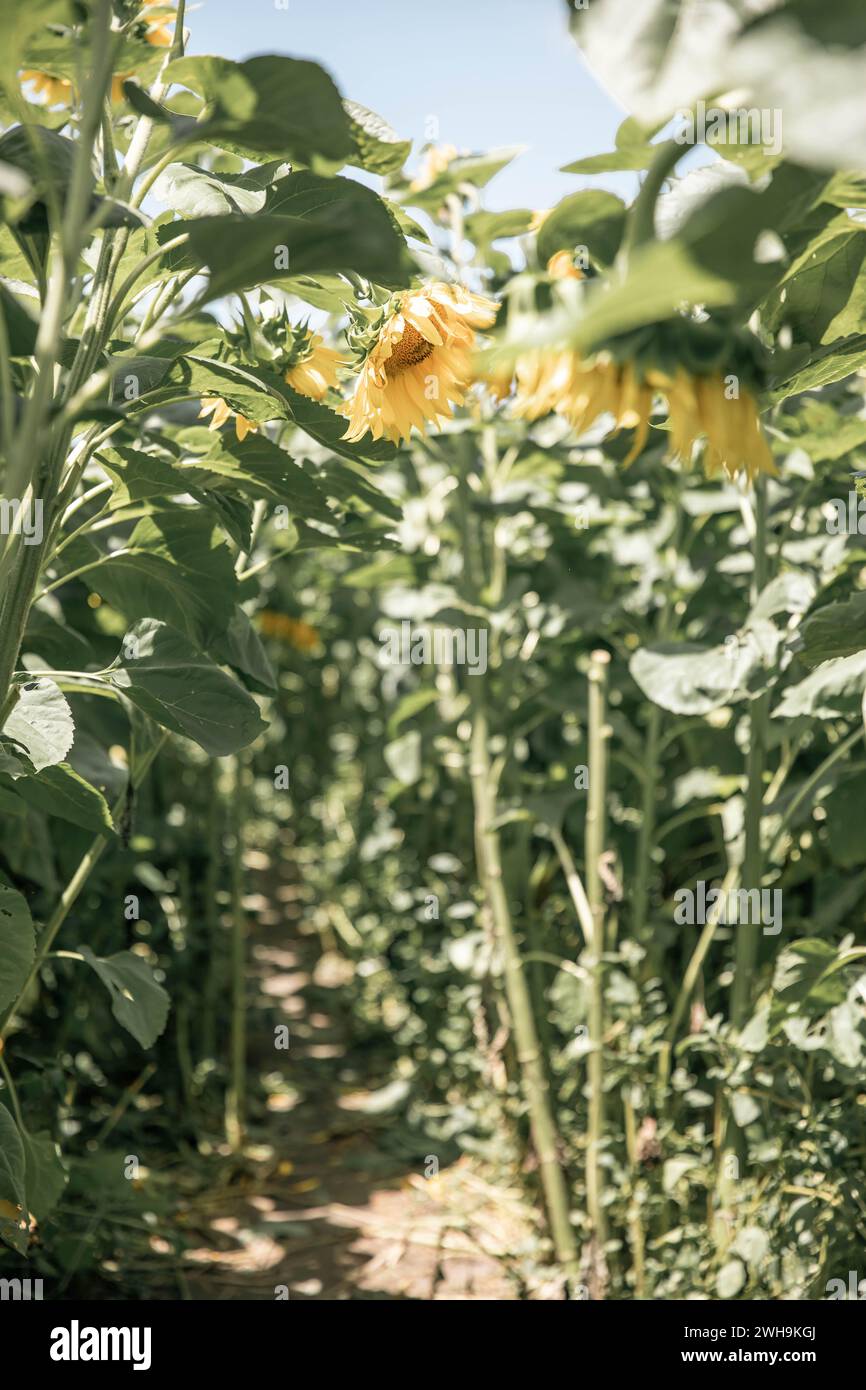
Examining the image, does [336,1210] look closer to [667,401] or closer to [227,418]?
[227,418]

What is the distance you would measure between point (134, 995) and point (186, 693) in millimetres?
293

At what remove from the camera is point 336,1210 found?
75.5 inches

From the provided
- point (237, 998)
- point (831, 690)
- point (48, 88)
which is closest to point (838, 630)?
point (831, 690)

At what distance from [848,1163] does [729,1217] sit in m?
0.19

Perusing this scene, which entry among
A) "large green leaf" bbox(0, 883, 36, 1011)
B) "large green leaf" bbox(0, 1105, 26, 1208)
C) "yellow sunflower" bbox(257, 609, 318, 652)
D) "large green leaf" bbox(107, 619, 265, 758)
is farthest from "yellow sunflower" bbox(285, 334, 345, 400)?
"yellow sunflower" bbox(257, 609, 318, 652)

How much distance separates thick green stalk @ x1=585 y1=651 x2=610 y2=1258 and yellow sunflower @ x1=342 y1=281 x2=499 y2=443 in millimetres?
583

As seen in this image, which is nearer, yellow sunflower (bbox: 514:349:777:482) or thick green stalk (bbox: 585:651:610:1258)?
yellow sunflower (bbox: 514:349:777:482)

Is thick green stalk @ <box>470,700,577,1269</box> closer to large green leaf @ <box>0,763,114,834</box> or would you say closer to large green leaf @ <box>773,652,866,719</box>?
large green leaf @ <box>773,652,866,719</box>

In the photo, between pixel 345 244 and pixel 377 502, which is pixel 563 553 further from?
pixel 345 244

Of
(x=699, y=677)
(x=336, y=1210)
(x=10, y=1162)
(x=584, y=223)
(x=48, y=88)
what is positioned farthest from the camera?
(x=336, y=1210)

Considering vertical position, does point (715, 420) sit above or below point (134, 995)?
above

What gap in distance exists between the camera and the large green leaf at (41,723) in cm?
84

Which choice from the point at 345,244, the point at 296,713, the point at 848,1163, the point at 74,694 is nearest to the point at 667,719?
the point at 848,1163

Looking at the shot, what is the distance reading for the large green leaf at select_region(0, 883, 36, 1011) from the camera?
0.87 m
